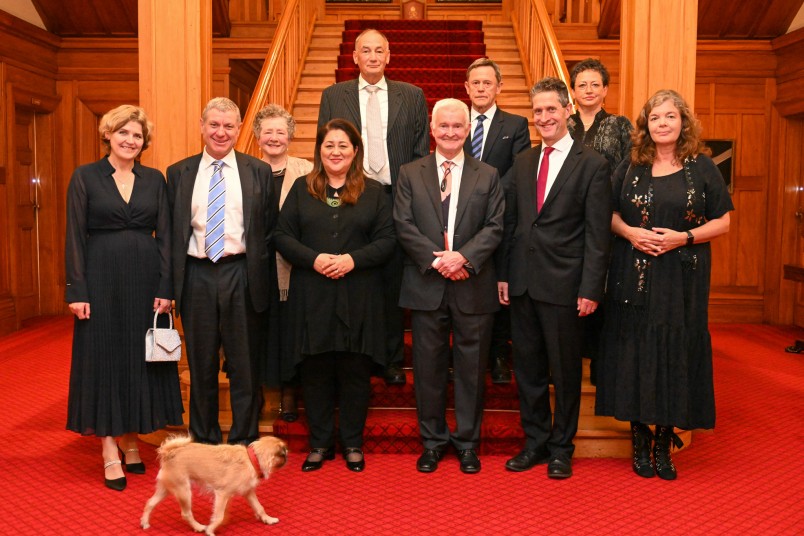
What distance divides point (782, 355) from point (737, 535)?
4566mm

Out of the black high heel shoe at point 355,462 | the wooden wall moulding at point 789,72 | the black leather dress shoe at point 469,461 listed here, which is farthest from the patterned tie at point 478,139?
the wooden wall moulding at point 789,72

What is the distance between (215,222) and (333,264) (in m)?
0.57

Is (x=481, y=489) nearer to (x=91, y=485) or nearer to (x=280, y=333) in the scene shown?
(x=280, y=333)

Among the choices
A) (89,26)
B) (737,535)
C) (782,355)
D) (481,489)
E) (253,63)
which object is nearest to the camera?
(737,535)

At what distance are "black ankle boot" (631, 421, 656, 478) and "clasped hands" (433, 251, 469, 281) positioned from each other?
1146mm

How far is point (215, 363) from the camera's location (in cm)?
384

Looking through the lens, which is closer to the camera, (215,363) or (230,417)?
(215,363)

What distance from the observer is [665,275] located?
377 centimetres

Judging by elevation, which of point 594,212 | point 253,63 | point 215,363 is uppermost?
point 253,63

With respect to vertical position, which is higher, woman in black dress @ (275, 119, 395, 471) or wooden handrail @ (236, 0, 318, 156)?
wooden handrail @ (236, 0, 318, 156)

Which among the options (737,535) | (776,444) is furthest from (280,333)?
(776,444)

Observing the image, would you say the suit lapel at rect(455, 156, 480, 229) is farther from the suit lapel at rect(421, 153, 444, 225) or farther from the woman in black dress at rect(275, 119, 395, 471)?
the woman in black dress at rect(275, 119, 395, 471)

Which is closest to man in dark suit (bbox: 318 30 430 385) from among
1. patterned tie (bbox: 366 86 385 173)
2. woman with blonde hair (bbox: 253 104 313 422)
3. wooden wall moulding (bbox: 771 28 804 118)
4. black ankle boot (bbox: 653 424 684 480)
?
Answer: patterned tie (bbox: 366 86 385 173)

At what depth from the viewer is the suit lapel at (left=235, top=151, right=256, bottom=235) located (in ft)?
12.3
